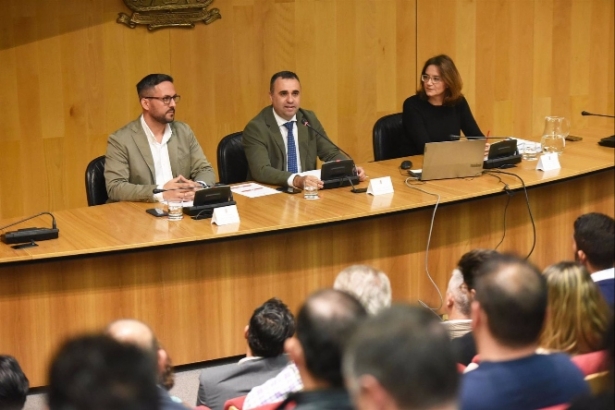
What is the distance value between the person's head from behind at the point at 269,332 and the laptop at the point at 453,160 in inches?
84.4

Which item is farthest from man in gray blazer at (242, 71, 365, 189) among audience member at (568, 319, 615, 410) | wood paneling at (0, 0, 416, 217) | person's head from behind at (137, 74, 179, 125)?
audience member at (568, 319, 615, 410)

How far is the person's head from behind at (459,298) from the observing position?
3.25 metres

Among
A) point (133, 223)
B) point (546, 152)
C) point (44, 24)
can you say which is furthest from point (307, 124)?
point (44, 24)

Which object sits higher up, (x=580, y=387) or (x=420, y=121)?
(x=420, y=121)

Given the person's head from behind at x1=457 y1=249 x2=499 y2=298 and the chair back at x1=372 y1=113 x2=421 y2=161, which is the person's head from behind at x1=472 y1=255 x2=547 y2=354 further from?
the chair back at x1=372 y1=113 x2=421 y2=161

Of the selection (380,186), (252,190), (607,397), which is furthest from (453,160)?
(607,397)

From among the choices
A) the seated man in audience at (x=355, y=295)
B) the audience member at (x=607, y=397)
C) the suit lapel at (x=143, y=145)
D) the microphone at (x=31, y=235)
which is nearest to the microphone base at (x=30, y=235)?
the microphone at (x=31, y=235)

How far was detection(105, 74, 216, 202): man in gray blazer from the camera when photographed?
484 centimetres

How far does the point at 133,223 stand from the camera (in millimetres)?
4453

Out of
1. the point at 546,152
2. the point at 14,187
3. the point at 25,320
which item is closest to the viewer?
the point at 25,320

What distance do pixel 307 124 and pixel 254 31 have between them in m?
1.67

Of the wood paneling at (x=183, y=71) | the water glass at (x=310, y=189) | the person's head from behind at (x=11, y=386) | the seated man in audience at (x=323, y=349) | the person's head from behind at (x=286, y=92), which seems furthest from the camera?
the wood paneling at (x=183, y=71)

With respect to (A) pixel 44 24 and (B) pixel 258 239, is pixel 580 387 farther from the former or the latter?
(A) pixel 44 24

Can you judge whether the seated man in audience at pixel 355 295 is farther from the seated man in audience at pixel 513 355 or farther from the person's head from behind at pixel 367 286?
the seated man in audience at pixel 513 355
